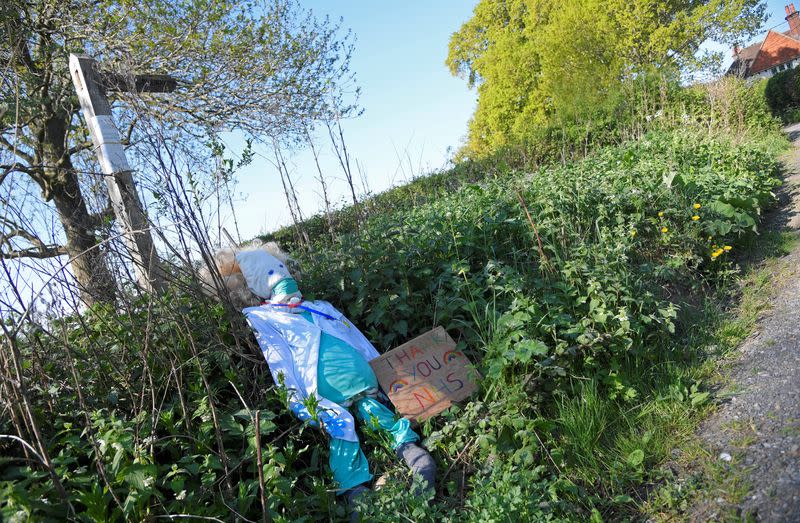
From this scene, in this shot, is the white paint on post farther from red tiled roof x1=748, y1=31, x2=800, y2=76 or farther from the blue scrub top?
red tiled roof x1=748, y1=31, x2=800, y2=76

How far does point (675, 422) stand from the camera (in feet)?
8.51

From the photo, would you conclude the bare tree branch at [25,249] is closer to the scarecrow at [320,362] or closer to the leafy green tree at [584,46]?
the scarecrow at [320,362]

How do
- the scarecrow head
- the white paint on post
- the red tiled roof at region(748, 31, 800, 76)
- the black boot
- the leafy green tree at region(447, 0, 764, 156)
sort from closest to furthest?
the black boot
the scarecrow head
the white paint on post
the leafy green tree at region(447, 0, 764, 156)
the red tiled roof at region(748, 31, 800, 76)

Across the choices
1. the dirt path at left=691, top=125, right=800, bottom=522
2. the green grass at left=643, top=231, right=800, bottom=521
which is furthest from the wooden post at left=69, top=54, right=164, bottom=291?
the dirt path at left=691, top=125, right=800, bottom=522

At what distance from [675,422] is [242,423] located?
2139mm

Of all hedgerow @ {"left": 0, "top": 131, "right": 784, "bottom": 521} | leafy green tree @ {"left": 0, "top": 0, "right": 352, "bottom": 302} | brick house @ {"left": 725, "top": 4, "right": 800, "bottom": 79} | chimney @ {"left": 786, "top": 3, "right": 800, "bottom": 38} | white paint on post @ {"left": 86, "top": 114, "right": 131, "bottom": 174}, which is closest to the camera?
hedgerow @ {"left": 0, "top": 131, "right": 784, "bottom": 521}

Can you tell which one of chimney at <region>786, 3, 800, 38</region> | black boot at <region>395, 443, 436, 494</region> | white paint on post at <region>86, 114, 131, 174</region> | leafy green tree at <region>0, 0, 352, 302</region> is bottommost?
black boot at <region>395, 443, 436, 494</region>

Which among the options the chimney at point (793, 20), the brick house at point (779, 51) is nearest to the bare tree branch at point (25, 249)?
the brick house at point (779, 51)

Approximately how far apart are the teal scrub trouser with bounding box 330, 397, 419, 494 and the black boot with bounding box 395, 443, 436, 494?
6cm

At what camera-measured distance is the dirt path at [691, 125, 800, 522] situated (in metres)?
1.92

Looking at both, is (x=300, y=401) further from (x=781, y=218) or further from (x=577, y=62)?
(x=577, y=62)

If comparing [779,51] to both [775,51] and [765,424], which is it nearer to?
[775,51]

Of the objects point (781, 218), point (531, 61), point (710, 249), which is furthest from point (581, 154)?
point (531, 61)

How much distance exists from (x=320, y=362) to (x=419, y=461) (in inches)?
31.5
